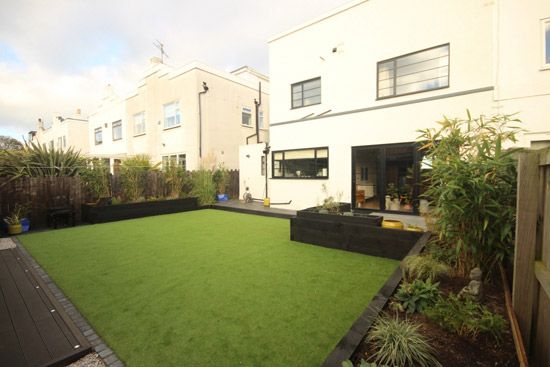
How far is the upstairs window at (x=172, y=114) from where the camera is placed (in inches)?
497

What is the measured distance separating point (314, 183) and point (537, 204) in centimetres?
635

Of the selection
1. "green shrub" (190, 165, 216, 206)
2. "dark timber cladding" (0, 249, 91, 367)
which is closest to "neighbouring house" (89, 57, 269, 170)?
"green shrub" (190, 165, 216, 206)

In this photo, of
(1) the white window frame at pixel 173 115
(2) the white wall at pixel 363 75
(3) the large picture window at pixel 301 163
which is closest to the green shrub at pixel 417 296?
(2) the white wall at pixel 363 75

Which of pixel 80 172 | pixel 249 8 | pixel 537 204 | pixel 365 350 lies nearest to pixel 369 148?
pixel 537 204

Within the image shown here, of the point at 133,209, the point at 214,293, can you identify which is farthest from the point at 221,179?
the point at 214,293

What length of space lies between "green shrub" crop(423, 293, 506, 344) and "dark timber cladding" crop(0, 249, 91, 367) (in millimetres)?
2698

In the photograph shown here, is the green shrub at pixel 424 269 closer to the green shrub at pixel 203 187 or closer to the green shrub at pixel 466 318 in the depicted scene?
the green shrub at pixel 466 318

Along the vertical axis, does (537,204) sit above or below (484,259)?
above

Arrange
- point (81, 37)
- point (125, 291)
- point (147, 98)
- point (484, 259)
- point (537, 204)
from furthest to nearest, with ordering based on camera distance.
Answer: point (147, 98)
point (81, 37)
point (125, 291)
point (484, 259)
point (537, 204)

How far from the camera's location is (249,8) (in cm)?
877

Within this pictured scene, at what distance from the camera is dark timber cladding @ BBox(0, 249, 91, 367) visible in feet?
5.80

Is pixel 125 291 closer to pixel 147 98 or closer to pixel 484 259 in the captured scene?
pixel 484 259

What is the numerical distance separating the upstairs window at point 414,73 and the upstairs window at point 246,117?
338 inches

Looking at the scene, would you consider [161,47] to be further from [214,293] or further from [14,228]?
[214,293]
